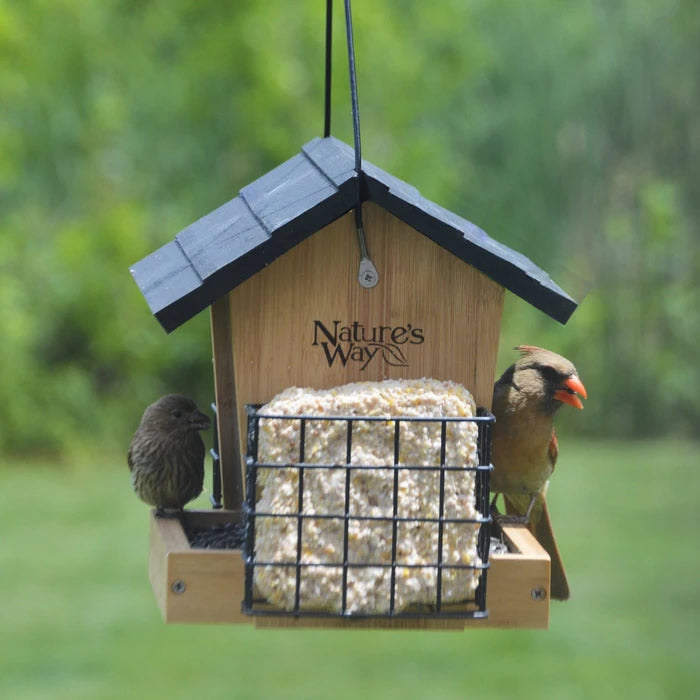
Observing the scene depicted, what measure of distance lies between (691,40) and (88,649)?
839cm

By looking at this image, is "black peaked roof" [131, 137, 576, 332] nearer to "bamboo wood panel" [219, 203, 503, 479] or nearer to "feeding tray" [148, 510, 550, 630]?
"bamboo wood panel" [219, 203, 503, 479]

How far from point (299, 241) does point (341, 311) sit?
21 centimetres

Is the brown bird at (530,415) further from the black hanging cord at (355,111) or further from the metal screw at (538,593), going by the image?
the black hanging cord at (355,111)

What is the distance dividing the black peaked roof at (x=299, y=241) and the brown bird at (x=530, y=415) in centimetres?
39

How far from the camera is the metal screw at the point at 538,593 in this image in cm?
285

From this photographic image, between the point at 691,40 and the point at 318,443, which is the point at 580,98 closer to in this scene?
the point at 691,40

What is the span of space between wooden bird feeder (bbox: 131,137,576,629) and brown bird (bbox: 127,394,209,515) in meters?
0.60

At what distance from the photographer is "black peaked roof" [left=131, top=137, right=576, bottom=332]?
105 inches

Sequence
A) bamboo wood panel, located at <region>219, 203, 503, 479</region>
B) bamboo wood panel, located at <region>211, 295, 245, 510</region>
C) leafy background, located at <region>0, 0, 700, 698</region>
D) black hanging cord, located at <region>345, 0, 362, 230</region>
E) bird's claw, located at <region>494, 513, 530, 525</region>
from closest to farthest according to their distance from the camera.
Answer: black hanging cord, located at <region>345, 0, 362, 230</region> < bamboo wood panel, located at <region>219, 203, 503, 479</region> < bamboo wood panel, located at <region>211, 295, 245, 510</region> < bird's claw, located at <region>494, 513, 530, 525</region> < leafy background, located at <region>0, 0, 700, 698</region>

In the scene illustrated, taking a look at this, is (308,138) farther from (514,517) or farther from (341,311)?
(341,311)

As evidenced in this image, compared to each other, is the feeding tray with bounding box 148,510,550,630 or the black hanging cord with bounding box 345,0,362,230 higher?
the black hanging cord with bounding box 345,0,362,230

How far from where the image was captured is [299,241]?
2.69 metres

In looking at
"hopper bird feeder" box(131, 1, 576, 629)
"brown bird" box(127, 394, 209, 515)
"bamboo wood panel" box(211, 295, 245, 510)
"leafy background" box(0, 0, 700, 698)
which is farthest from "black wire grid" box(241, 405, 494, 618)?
"leafy background" box(0, 0, 700, 698)

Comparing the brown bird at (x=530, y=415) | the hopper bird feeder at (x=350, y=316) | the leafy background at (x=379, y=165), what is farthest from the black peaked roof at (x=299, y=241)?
the leafy background at (x=379, y=165)
